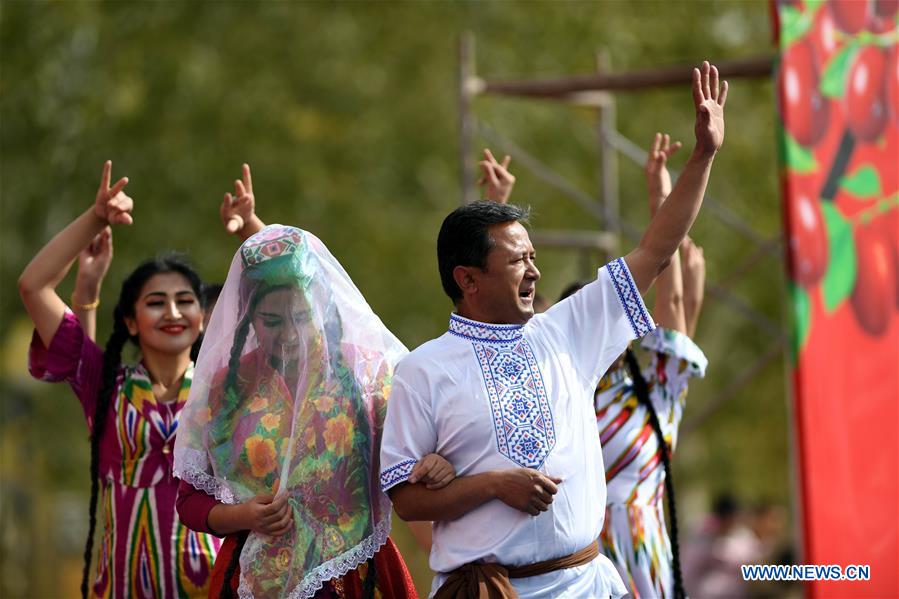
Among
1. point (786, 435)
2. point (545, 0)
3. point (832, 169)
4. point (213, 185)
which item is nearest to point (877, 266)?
point (832, 169)

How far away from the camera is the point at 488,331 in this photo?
145 inches

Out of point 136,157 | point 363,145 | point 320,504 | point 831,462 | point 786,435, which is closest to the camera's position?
point 320,504

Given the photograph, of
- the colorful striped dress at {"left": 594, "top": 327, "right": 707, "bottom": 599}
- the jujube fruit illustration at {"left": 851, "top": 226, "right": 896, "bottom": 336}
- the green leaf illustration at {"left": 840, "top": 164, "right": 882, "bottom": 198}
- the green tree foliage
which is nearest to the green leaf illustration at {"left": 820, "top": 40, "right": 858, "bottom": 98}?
the green leaf illustration at {"left": 840, "top": 164, "right": 882, "bottom": 198}

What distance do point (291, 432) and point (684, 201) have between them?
1.19 meters

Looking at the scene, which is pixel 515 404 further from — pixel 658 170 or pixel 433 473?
pixel 658 170

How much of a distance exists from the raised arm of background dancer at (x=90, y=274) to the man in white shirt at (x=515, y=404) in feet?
5.46


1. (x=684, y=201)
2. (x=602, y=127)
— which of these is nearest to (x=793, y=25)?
(x=684, y=201)

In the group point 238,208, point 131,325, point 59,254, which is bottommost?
point 131,325

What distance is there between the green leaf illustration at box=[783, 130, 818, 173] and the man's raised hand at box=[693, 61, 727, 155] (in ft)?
6.39

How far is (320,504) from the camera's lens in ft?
12.7

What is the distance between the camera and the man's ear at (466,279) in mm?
3709

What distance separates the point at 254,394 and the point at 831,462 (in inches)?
97.3

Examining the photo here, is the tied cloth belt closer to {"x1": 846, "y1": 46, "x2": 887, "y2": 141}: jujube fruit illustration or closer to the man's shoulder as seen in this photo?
the man's shoulder

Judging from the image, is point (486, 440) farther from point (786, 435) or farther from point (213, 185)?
point (786, 435)
